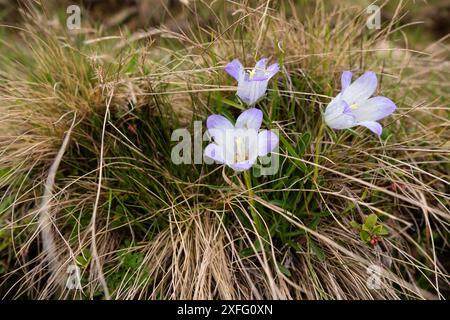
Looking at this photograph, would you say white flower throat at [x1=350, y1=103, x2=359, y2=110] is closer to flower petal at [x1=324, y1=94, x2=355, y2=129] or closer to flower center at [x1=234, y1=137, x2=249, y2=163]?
flower petal at [x1=324, y1=94, x2=355, y2=129]

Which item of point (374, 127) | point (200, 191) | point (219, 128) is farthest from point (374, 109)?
point (200, 191)

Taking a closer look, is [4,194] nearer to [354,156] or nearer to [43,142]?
[43,142]

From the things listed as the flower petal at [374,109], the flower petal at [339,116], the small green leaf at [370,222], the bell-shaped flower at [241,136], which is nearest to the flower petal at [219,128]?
the bell-shaped flower at [241,136]

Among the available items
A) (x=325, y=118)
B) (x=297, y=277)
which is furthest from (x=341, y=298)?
(x=325, y=118)

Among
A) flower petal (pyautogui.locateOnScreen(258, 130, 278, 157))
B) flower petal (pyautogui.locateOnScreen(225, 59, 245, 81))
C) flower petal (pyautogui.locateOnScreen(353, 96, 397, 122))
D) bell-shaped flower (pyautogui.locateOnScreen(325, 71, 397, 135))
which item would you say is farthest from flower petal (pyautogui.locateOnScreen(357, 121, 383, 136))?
flower petal (pyautogui.locateOnScreen(225, 59, 245, 81))

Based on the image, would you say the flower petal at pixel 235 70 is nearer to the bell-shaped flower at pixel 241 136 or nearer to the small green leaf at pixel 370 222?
the bell-shaped flower at pixel 241 136

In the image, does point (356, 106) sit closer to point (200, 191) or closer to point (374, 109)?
point (374, 109)
